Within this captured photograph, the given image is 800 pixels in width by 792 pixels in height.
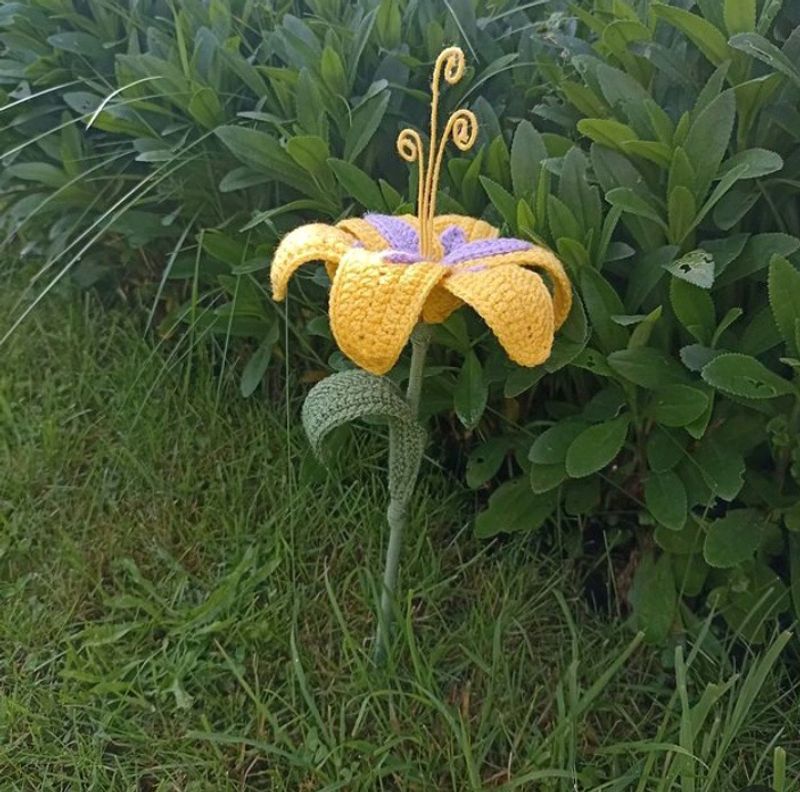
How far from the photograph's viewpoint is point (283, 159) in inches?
55.7

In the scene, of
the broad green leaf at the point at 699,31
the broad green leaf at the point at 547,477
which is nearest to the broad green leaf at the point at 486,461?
the broad green leaf at the point at 547,477

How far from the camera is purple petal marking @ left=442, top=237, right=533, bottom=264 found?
96 centimetres

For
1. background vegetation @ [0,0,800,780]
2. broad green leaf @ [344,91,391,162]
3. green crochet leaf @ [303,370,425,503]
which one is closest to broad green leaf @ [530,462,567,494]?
background vegetation @ [0,0,800,780]

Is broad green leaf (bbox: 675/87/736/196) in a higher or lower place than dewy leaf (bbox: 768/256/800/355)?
higher

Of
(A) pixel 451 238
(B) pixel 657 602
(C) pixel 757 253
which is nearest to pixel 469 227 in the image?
(A) pixel 451 238

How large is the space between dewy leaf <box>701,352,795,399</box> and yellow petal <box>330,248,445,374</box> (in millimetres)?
374

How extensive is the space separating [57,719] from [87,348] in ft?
2.60

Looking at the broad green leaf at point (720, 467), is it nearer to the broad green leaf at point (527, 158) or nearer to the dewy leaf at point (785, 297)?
the dewy leaf at point (785, 297)

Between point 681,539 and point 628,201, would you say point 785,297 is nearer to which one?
point 628,201

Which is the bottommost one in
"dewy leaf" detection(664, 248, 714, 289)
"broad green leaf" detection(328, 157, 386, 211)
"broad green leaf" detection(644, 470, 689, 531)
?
"broad green leaf" detection(644, 470, 689, 531)

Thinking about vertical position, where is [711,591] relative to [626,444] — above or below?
below

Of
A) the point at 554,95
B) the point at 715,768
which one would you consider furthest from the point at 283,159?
the point at 715,768

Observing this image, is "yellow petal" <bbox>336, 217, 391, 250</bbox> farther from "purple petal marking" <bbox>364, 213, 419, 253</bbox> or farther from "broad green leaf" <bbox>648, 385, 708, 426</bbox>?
"broad green leaf" <bbox>648, 385, 708, 426</bbox>

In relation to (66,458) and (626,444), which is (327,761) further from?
(66,458)
